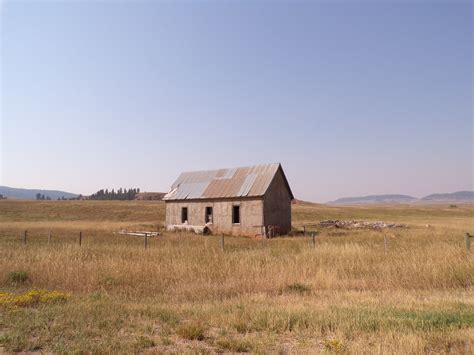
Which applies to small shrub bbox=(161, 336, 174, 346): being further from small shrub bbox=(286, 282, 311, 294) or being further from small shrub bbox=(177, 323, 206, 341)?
small shrub bbox=(286, 282, 311, 294)

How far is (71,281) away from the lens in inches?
383

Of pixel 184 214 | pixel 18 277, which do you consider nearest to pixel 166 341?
pixel 18 277

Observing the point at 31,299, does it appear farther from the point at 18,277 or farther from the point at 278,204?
the point at 278,204

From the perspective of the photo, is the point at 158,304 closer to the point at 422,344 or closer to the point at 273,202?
the point at 422,344

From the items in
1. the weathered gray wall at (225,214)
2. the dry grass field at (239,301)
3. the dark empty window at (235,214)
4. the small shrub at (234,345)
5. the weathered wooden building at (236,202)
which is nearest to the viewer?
the small shrub at (234,345)

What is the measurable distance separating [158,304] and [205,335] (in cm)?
227

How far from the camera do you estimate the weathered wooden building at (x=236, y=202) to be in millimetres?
26031

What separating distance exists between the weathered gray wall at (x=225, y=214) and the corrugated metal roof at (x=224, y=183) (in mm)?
518

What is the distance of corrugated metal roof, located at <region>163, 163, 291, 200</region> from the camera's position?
26.8 m

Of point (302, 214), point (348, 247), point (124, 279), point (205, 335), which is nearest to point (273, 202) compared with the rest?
point (348, 247)

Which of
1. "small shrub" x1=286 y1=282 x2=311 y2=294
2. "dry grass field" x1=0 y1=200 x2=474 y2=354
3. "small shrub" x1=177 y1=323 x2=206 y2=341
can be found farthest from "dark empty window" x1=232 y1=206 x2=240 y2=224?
"small shrub" x1=177 y1=323 x2=206 y2=341

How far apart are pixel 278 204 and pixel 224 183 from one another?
4.65 meters

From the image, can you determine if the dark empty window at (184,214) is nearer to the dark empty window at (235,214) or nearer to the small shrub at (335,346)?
the dark empty window at (235,214)

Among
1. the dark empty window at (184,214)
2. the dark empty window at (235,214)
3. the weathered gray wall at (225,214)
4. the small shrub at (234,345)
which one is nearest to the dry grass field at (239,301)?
the small shrub at (234,345)
